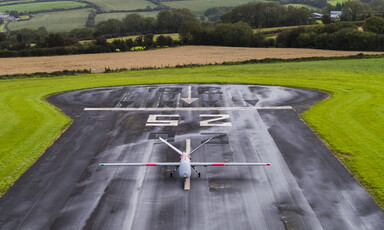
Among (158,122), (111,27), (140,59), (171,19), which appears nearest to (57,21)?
(111,27)

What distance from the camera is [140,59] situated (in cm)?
8450

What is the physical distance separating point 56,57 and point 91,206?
7913cm

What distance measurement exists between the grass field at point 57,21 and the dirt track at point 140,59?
7503 centimetres

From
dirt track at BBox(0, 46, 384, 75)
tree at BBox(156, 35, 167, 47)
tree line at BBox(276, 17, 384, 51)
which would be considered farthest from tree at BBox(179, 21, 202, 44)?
tree line at BBox(276, 17, 384, 51)

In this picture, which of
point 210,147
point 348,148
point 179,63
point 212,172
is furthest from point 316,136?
point 179,63

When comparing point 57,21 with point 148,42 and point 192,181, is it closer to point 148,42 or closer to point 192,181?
point 148,42

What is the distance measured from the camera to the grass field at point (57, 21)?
16312cm

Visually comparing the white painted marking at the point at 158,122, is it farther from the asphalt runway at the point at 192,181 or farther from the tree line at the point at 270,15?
the tree line at the point at 270,15

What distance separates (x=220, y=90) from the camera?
4844 cm

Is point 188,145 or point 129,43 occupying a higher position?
point 129,43

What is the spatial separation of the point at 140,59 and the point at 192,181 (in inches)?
2513

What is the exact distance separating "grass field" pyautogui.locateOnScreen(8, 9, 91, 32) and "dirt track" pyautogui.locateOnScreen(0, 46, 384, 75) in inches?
2954

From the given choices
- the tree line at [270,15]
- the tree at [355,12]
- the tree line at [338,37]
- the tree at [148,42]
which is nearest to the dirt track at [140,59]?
the tree line at [338,37]

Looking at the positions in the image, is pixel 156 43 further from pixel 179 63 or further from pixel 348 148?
pixel 348 148
